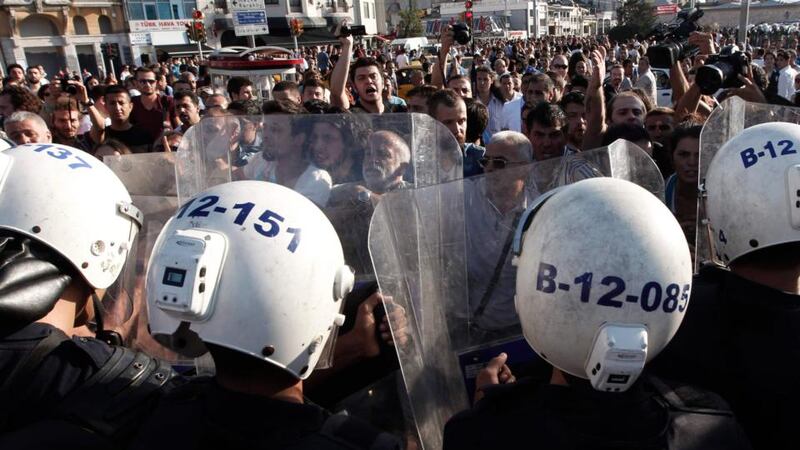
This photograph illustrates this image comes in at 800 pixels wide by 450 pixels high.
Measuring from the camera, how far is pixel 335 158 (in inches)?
81.9

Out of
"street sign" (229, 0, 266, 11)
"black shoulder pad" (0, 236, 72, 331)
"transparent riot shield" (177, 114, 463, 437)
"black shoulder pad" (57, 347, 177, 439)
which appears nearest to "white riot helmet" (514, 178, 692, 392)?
"transparent riot shield" (177, 114, 463, 437)

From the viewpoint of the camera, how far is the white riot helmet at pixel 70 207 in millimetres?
1750

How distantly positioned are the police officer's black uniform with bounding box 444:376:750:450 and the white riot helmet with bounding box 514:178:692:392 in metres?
0.06

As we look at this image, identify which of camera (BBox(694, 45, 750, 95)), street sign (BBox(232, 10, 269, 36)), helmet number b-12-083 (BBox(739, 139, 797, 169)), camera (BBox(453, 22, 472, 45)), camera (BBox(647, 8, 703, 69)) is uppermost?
street sign (BBox(232, 10, 269, 36))

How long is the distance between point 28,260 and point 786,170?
2208 millimetres

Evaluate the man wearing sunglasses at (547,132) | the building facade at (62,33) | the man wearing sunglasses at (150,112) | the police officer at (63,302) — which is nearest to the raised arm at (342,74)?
the man wearing sunglasses at (547,132)

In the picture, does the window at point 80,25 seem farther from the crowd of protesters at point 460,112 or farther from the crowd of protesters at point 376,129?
the crowd of protesters at point 460,112

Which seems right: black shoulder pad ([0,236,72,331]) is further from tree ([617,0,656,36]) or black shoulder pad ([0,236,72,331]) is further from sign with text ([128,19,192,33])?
tree ([617,0,656,36])

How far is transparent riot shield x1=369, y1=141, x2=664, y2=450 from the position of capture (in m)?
1.70

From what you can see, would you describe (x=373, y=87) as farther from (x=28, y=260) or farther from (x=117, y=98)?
(x=28, y=260)

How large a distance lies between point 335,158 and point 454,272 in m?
0.60

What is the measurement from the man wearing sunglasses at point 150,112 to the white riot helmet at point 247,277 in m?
5.21

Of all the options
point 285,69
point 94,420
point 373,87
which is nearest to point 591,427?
point 94,420

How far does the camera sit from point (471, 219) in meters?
1.88
